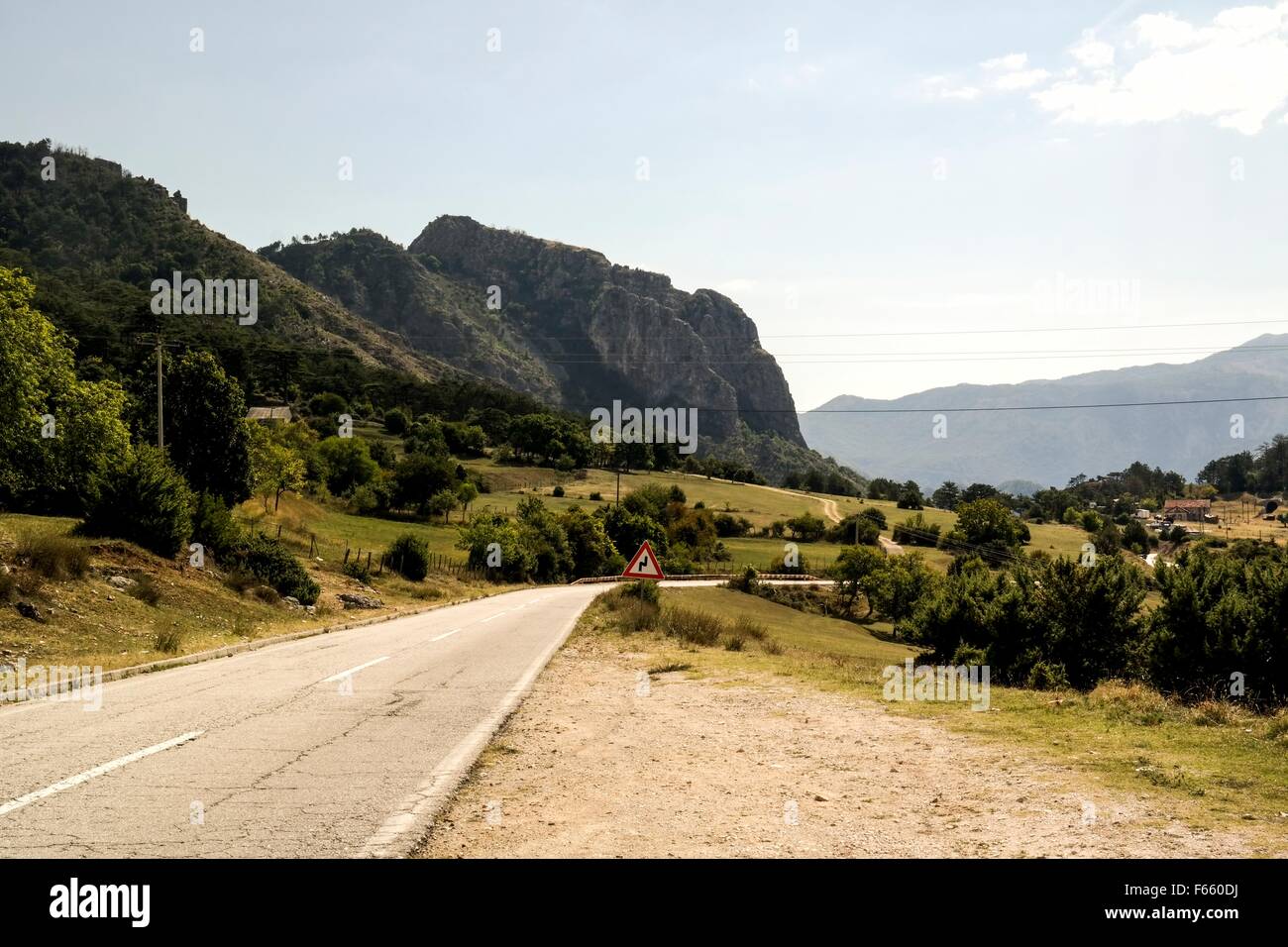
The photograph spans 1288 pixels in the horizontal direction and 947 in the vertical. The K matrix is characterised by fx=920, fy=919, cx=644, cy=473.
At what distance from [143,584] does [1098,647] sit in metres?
24.9

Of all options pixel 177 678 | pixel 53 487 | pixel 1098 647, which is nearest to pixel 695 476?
pixel 53 487

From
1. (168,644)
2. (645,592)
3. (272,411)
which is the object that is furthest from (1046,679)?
(272,411)

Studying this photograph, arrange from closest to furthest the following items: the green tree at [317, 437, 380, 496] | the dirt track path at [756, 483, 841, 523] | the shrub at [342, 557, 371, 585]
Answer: the shrub at [342, 557, 371, 585], the green tree at [317, 437, 380, 496], the dirt track path at [756, 483, 841, 523]

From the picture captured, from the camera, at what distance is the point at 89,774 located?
7.80m

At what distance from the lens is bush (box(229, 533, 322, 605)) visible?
3172cm

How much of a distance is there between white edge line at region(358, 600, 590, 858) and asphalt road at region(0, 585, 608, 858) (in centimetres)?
2

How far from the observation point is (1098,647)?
24266 millimetres

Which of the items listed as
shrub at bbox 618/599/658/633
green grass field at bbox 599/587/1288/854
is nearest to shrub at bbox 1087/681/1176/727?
green grass field at bbox 599/587/1288/854

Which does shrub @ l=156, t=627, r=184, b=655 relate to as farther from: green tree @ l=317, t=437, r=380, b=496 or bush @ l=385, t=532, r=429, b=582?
green tree @ l=317, t=437, r=380, b=496

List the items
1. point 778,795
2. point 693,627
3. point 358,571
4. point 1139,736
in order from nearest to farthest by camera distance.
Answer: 1. point 778,795
2. point 1139,736
3. point 693,627
4. point 358,571

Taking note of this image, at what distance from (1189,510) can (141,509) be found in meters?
188

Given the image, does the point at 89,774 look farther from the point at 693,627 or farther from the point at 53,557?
the point at 693,627

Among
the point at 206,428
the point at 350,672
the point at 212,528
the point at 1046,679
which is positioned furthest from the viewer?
the point at 206,428
